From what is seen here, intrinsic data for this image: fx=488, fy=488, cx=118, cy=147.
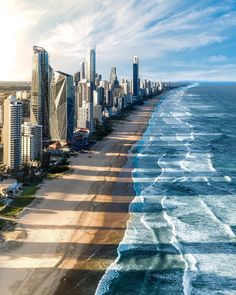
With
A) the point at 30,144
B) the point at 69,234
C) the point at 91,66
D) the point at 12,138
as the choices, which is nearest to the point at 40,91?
the point at 30,144

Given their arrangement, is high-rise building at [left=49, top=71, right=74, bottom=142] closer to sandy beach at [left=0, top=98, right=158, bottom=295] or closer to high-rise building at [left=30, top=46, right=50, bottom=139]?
high-rise building at [left=30, top=46, right=50, bottom=139]

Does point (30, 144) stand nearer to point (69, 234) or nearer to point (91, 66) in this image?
point (69, 234)

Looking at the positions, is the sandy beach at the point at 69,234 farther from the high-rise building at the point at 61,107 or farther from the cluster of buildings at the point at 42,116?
the high-rise building at the point at 61,107

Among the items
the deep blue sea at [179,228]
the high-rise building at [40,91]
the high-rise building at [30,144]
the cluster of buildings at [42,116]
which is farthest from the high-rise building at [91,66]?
the high-rise building at [30,144]

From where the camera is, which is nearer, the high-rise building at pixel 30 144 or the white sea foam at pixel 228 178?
the white sea foam at pixel 228 178

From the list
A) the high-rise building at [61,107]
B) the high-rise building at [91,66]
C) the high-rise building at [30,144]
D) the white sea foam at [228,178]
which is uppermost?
the high-rise building at [91,66]

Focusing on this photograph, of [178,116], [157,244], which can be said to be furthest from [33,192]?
[178,116]
